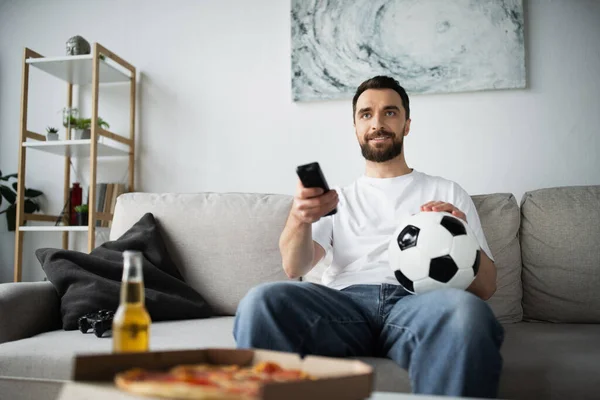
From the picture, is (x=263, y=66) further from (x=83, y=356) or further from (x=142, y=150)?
(x=83, y=356)

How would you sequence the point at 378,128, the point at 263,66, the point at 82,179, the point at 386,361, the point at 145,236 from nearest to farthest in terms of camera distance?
the point at 386,361
the point at 378,128
the point at 145,236
the point at 263,66
the point at 82,179

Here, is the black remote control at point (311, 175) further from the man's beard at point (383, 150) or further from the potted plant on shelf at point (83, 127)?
the potted plant on shelf at point (83, 127)

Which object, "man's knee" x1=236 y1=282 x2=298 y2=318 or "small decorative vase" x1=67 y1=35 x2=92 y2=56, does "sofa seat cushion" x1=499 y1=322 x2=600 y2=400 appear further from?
"small decorative vase" x1=67 y1=35 x2=92 y2=56

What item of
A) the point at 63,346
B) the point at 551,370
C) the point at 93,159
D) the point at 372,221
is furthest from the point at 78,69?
the point at 551,370

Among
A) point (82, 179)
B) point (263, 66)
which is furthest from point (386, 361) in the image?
point (82, 179)

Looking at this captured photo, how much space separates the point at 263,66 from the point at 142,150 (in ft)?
2.50

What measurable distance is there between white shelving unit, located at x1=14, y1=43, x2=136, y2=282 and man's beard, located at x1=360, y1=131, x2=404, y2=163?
4.64 ft

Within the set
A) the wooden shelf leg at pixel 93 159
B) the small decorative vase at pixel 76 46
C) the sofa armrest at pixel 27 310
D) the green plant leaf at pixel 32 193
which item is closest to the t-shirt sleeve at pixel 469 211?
the sofa armrest at pixel 27 310

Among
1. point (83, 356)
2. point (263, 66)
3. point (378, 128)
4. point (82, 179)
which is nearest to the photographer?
point (83, 356)

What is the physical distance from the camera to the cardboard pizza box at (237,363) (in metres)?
0.63

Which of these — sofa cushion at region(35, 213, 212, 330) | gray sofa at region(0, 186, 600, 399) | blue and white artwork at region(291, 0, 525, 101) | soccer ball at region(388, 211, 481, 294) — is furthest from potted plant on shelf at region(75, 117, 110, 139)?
soccer ball at region(388, 211, 481, 294)

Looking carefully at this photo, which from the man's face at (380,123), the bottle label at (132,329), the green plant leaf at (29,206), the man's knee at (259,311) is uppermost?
the man's face at (380,123)

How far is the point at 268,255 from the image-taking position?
206cm

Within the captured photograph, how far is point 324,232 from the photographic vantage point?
1.75 metres
